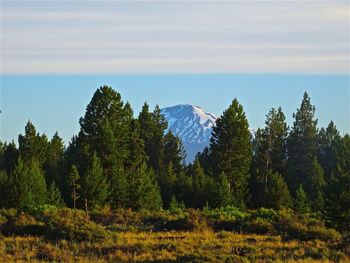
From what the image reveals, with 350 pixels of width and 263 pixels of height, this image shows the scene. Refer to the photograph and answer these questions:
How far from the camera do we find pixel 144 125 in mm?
75125

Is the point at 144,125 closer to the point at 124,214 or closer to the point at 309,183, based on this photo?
the point at 309,183

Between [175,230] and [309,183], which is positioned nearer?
[175,230]

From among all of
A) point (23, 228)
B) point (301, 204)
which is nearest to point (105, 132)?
point (301, 204)

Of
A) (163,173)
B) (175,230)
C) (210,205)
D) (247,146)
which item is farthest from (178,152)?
(175,230)

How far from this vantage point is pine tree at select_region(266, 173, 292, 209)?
178ft

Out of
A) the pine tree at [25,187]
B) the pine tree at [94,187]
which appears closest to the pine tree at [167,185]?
the pine tree at [94,187]

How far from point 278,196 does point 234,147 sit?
9.15 metres

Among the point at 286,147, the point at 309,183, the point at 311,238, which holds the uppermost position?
the point at 286,147

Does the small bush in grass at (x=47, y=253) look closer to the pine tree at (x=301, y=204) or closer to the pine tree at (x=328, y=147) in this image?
the pine tree at (x=301, y=204)

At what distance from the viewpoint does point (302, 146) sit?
69.2m

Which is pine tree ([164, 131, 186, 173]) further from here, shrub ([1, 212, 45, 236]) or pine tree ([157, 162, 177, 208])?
shrub ([1, 212, 45, 236])

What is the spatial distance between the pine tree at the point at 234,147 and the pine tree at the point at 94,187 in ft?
53.7

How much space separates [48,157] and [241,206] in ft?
101

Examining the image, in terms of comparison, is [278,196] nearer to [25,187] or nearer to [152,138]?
[25,187]
